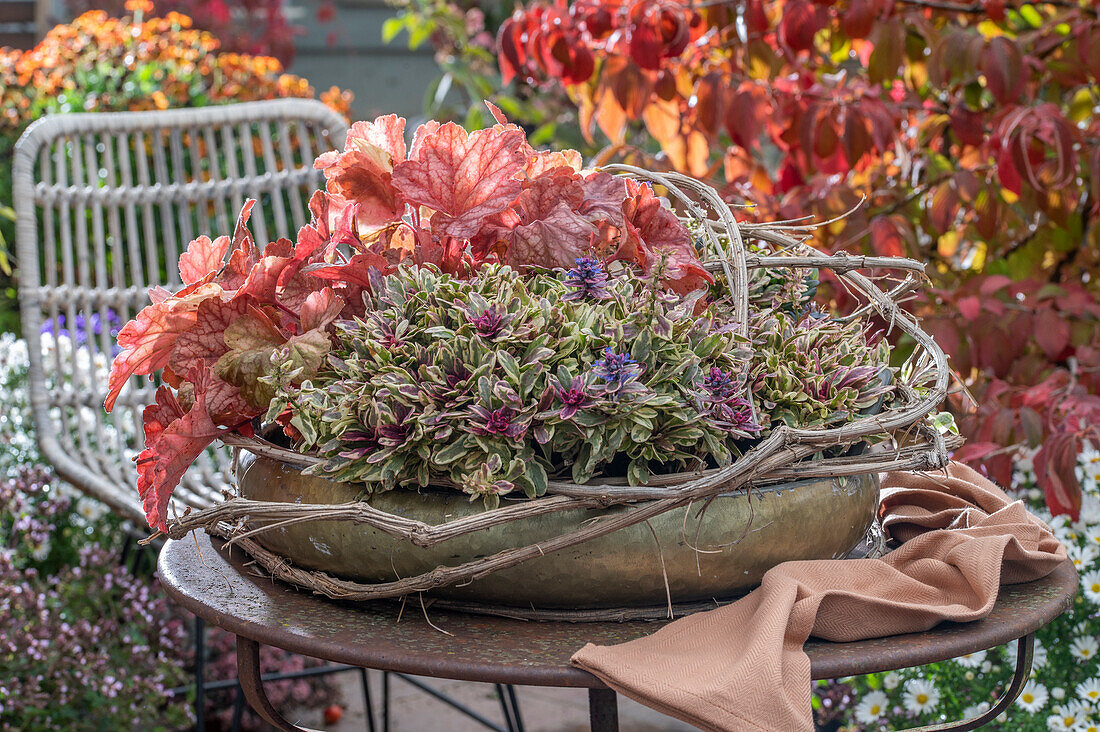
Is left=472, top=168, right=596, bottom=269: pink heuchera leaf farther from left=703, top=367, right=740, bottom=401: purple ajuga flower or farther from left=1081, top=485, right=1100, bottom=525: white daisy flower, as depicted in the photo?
left=1081, top=485, right=1100, bottom=525: white daisy flower

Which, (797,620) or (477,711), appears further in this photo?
(477,711)

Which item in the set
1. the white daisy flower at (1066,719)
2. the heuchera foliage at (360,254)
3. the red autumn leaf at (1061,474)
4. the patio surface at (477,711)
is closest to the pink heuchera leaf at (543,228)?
the heuchera foliage at (360,254)

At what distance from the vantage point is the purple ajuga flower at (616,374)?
2.44 feet

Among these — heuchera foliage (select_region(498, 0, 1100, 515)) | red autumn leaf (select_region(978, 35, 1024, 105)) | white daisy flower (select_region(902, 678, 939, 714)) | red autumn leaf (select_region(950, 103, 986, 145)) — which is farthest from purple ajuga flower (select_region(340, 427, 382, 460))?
red autumn leaf (select_region(950, 103, 986, 145))

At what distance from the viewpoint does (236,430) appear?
92 centimetres

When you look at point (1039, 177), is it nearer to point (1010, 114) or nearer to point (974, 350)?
point (1010, 114)

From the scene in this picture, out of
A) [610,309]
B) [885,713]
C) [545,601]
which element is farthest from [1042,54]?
[545,601]

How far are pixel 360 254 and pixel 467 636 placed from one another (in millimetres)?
360

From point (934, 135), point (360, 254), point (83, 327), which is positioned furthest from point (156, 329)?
point (83, 327)

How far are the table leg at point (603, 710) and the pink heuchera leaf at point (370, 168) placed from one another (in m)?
0.49

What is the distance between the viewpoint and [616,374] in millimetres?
749

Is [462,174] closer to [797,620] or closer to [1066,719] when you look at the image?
[797,620]

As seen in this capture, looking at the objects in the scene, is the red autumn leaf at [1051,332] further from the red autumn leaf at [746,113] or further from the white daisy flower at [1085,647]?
the red autumn leaf at [746,113]

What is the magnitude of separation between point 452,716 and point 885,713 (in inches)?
47.1
